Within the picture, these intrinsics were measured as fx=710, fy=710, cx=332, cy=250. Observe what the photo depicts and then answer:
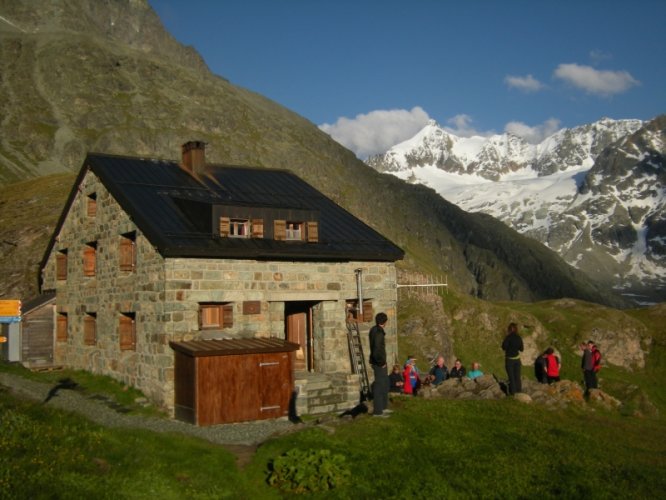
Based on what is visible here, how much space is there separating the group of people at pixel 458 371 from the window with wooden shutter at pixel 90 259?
39.4ft

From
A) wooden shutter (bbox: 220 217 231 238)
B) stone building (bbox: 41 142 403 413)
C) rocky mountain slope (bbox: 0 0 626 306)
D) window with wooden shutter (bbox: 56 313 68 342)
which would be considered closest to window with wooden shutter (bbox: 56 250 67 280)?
stone building (bbox: 41 142 403 413)

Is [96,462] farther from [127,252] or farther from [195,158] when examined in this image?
[195,158]

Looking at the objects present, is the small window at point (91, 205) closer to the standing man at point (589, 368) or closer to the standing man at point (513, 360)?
the standing man at point (513, 360)

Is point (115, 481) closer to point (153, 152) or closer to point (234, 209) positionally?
point (234, 209)

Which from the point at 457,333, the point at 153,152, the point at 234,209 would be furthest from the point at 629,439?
the point at 153,152

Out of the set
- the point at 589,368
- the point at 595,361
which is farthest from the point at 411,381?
the point at 595,361

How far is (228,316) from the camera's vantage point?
73.1ft

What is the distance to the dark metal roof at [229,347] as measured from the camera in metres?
19.4

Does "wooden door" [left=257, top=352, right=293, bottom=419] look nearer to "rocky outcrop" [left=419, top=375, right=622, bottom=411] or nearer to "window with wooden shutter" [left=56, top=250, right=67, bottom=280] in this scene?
"rocky outcrop" [left=419, top=375, right=622, bottom=411]

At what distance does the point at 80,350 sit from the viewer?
2723 centimetres

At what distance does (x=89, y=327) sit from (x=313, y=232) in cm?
936

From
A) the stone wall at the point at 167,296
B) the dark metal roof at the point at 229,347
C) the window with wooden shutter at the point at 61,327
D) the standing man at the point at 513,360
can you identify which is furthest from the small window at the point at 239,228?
Answer: the window with wooden shutter at the point at 61,327

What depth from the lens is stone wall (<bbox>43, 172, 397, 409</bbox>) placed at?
21281 millimetres

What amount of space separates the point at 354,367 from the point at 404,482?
12167 mm
